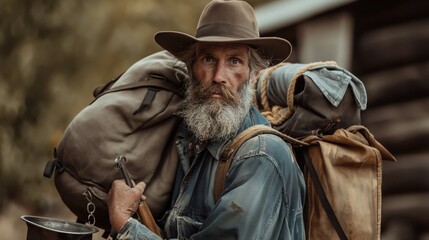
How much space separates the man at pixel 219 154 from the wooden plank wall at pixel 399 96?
4202 millimetres

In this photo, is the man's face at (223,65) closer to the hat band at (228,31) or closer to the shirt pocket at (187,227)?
the hat band at (228,31)

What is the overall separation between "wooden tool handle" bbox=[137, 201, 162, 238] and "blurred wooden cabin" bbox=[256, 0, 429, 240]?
461cm

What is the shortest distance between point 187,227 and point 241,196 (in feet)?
1.23

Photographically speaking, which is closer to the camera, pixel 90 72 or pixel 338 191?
pixel 338 191

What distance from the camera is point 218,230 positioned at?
3848 mm

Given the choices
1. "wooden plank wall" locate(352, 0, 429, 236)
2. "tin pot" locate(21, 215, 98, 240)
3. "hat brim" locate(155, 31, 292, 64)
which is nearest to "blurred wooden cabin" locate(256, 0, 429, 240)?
"wooden plank wall" locate(352, 0, 429, 236)

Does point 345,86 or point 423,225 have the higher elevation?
point 345,86

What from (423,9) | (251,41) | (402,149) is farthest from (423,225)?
(251,41)

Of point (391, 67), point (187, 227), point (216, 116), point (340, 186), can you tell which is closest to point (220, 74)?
point (216, 116)

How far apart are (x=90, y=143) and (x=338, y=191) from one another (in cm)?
113

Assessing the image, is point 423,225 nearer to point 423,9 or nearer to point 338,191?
point 423,9

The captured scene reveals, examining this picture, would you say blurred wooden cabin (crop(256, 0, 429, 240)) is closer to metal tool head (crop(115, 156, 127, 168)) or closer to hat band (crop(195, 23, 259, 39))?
hat band (crop(195, 23, 259, 39))

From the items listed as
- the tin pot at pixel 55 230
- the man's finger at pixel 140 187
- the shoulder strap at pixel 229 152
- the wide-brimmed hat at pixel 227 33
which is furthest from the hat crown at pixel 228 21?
the tin pot at pixel 55 230

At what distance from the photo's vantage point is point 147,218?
410cm
